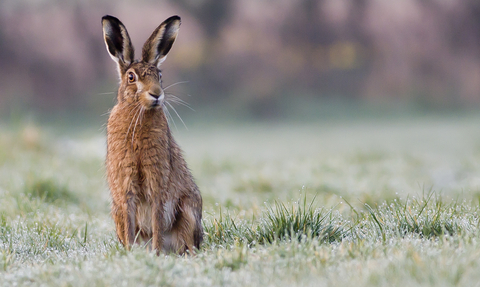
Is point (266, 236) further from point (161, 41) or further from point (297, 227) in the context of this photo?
point (161, 41)

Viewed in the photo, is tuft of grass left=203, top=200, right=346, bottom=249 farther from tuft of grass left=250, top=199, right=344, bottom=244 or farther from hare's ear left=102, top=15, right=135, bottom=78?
hare's ear left=102, top=15, right=135, bottom=78

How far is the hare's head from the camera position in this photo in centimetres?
392

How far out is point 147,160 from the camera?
3871mm

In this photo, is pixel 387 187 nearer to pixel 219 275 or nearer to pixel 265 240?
pixel 265 240

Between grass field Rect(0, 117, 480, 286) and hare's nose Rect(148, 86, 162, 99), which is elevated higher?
hare's nose Rect(148, 86, 162, 99)

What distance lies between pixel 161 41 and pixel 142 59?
22 centimetres

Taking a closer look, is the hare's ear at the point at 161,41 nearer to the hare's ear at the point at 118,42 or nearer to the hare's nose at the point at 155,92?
the hare's ear at the point at 118,42

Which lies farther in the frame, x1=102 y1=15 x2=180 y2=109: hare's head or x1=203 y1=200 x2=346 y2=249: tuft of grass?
x1=102 y1=15 x2=180 y2=109: hare's head

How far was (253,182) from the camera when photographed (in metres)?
8.30

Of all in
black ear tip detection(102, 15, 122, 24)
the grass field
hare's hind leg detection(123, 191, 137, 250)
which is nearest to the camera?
the grass field

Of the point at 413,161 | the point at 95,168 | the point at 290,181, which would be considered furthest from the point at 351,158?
the point at 95,168

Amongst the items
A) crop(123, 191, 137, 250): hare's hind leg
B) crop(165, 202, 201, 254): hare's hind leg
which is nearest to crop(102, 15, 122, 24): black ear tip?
crop(123, 191, 137, 250): hare's hind leg

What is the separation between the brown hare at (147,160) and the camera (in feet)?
Answer: 12.7

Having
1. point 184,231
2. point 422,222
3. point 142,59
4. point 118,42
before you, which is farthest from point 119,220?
point 422,222
